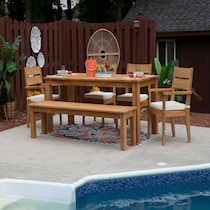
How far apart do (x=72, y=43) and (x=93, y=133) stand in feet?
12.1

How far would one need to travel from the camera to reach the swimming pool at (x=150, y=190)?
4.34 meters

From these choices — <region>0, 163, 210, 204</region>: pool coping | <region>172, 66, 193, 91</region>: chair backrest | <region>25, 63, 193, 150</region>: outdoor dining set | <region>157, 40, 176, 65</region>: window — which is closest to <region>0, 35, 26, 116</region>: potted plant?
<region>25, 63, 193, 150</region>: outdoor dining set

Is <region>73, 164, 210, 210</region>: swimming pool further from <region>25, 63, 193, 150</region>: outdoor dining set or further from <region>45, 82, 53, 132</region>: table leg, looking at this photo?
<region>45, 82, 53, 132</region>: table leg

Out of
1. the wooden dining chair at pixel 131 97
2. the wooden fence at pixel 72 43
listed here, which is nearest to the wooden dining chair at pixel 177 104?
the wooden dining chair at pixel 131 97

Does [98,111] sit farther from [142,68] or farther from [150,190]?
[142,68]

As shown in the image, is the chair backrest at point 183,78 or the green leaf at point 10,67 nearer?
the chair backrest at point 183,78

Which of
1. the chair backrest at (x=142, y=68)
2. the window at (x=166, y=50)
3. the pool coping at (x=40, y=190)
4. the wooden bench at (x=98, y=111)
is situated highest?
the window at (x=166, y=50)

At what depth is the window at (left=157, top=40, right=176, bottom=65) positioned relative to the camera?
12.5 m

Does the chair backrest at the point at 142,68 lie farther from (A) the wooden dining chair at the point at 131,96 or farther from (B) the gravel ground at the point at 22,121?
(B) the gravel ground at the point at 22,121

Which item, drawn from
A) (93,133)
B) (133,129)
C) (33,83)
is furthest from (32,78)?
(133,129)

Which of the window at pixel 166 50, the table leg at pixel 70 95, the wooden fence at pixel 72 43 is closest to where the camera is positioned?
the table leg at pixel 70 95

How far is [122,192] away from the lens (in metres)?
4.56

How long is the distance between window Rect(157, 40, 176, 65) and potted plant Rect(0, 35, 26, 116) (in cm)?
563

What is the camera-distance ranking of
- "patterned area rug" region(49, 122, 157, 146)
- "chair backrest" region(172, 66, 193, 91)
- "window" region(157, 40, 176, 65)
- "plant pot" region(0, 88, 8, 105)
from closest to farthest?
"chair backrest" region(172, 66, 193, 91), "patterned area rug" region(49, 122, 157, 146), "plant pot" region(0, 88, 8, 105), "window" region(157, 40, 176, 65)
